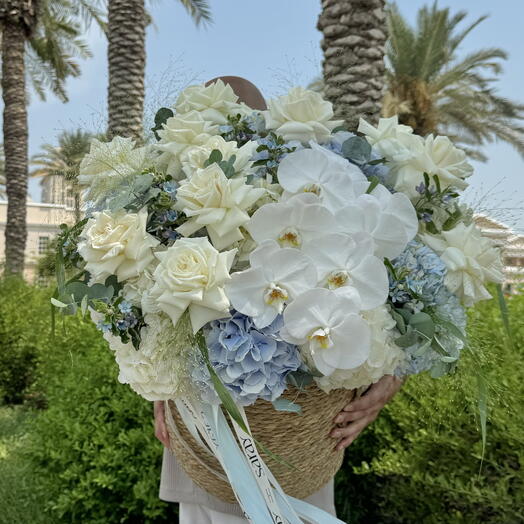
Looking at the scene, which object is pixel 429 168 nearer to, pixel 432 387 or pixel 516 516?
pixel 432 387

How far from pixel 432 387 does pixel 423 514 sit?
0.70 meters

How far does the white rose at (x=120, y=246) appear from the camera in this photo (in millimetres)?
1145

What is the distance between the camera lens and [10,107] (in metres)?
11.7

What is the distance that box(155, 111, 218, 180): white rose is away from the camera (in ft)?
4.13

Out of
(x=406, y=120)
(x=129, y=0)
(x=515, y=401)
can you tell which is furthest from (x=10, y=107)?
(x=515, y=401)

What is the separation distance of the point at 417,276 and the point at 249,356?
1.22 feet

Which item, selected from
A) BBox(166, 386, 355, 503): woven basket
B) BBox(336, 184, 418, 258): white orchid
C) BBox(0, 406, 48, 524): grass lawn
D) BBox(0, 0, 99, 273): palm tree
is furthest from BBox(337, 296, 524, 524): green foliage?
BBox(0, 0, 99, 273): palm tree

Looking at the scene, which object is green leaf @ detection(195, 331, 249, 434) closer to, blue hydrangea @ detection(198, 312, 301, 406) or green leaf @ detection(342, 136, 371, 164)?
blue hydrangea @ detection(198, 312, 301, 406)

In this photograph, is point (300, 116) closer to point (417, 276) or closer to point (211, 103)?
point (211, 103)

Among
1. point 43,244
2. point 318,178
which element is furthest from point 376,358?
point 43,244

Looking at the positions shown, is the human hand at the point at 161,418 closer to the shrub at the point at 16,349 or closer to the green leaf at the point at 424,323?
the green leaf at the point at 424,323

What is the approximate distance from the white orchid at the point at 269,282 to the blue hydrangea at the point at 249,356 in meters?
0.05

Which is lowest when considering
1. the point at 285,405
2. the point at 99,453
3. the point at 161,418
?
the point at 99,453

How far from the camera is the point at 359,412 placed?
4.67 ft
